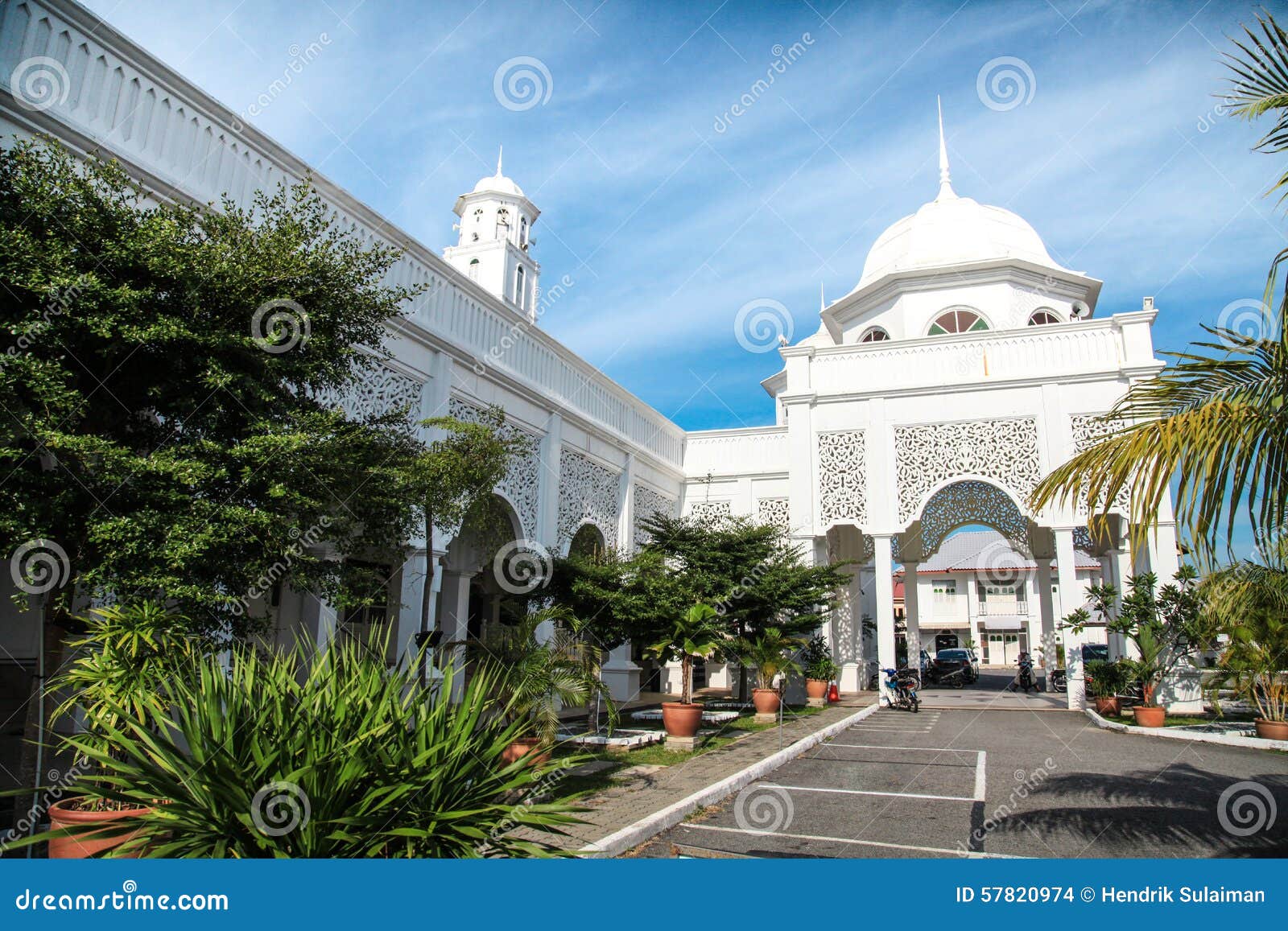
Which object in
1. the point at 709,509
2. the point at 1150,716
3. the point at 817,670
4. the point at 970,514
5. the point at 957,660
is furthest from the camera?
the point at 957,660

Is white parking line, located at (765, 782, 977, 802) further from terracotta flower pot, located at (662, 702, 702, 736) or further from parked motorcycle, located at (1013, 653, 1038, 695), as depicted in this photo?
parked motorcycle, located at (1013, 653, 1038, 695)

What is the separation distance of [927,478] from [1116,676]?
425 centimetres

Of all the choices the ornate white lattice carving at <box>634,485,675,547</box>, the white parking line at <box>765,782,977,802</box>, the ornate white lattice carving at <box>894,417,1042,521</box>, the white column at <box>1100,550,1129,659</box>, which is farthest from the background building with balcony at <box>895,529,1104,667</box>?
the white parking line at <box>765,782,977,802</box>

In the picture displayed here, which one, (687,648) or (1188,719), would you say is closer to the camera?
(687,648)

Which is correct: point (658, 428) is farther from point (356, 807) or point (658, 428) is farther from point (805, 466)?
point (356, 807)

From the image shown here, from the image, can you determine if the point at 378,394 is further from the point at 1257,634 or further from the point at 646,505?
the point at 1257,634

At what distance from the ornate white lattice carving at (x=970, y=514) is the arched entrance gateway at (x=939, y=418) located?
36mm

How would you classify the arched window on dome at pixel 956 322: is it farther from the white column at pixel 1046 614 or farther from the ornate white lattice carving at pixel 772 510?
the white column at pixel 1046 614

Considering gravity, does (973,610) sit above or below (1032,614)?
above

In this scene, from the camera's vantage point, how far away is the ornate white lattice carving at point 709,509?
17078 millimetres

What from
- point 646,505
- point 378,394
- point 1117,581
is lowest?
point 1117,581

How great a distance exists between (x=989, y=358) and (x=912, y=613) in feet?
19.2

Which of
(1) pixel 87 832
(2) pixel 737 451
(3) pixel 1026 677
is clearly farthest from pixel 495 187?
(1) pixel 87 832

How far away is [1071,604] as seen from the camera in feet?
42.6
